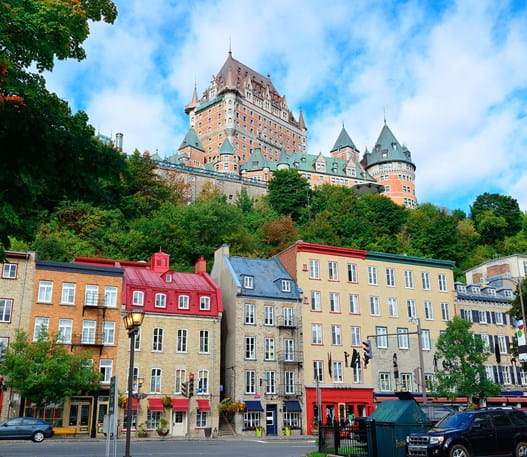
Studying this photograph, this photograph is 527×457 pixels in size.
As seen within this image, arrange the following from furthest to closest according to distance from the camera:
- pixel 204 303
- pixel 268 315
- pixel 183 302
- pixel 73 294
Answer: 1. pixel 268 315
2. pixel 204 303
3. pixel 183 302
4. pixel 73 294

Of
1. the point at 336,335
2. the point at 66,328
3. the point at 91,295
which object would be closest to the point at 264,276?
the point at 336,335

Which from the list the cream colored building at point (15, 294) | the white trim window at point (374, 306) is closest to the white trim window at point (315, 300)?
the white trim window at point (374, 306)

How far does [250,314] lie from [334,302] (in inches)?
309

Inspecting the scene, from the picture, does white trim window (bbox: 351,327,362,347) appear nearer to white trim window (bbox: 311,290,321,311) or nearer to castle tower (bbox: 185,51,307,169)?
white trim window (bbox: 311,290,321,311)

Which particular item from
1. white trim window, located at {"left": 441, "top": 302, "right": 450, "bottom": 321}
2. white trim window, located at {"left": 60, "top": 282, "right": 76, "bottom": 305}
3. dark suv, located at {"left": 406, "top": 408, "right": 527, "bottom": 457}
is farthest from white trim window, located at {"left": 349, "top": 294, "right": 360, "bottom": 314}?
dark suv, located at {"left": 406, "top": 408, "right": 527, "bottom": 457}

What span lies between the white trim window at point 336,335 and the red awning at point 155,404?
49.2 feet

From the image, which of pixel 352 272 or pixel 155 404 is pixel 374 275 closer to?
pixel 352 272

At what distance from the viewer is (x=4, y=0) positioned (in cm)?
1291

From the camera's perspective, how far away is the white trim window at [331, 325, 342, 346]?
47.9 m

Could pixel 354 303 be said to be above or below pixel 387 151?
below

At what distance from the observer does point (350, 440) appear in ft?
63.7

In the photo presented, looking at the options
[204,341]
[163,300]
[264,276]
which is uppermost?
[264,276]

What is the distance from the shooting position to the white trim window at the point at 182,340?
4303cm

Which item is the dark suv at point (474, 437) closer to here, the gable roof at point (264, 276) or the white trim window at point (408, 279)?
the gable roof at point (264, 276)
